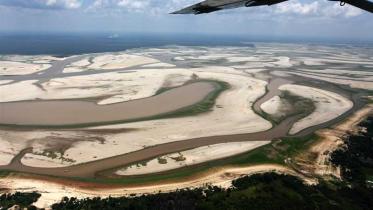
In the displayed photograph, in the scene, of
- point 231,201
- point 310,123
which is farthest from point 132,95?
point 231,201

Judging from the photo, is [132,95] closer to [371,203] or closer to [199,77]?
[199,77]

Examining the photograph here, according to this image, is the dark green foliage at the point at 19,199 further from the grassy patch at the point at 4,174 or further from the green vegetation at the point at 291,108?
the green vegetation at the point at 291,108

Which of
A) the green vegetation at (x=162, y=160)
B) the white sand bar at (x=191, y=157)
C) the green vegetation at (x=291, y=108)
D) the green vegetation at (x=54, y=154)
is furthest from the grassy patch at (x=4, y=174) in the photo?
the green vegetation at (x=291, y=108)

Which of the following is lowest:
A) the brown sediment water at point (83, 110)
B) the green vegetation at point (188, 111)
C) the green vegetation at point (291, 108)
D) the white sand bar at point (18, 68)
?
the green vegetation at point (291, 108)

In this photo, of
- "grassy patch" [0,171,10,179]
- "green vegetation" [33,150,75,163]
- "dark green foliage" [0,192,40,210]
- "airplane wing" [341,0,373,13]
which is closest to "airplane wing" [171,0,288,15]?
"airplane wing" [341,0,373,13]

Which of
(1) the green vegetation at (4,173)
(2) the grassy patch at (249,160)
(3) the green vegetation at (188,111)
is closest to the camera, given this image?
(2) the grassy patch at (249,160)

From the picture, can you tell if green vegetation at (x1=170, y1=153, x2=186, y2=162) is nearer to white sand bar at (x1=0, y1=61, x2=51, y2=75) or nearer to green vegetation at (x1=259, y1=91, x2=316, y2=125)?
green vegetation at (x1=259, y1=91, x2=316, y2=125)

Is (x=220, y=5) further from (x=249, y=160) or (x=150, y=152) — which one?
(x=150, y=152)
